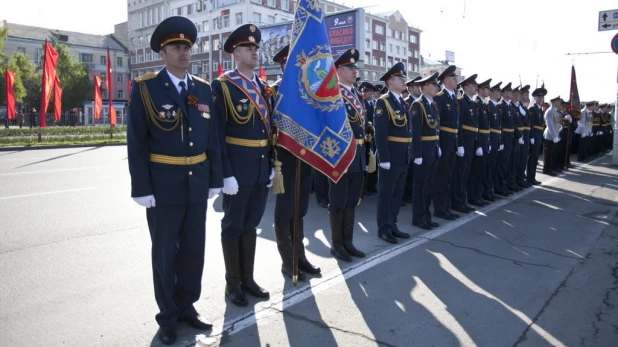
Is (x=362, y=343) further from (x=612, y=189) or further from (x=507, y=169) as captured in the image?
(x=612, y=189)

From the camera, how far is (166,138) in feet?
10.8

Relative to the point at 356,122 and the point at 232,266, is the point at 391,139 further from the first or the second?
the point at 232,266

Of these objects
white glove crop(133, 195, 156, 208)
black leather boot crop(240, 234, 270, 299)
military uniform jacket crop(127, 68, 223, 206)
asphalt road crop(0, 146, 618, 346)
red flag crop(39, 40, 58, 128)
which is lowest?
asphalt road crop(0, 146, 618, 346)

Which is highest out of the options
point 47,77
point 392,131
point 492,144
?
point 47,77

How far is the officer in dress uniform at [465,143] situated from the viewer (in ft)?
26.1

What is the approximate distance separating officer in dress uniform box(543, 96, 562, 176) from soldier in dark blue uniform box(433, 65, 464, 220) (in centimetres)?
636

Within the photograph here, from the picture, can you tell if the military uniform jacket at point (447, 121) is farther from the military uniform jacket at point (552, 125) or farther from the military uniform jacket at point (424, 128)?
the military uniform jacket at point (552, 125)

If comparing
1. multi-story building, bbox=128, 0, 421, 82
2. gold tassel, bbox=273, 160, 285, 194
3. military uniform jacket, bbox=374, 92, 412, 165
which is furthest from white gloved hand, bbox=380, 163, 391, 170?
multi-story building, bbox=128, 0, 421, 82

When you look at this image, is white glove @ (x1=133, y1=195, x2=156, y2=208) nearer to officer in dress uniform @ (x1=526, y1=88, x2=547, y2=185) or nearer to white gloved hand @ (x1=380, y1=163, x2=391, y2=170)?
white gloved hand @ (x1=380, y1=163, x2=391, y2=170)

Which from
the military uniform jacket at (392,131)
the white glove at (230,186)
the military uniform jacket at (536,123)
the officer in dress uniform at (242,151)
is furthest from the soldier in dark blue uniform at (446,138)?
the military uniform jacket at (536,123)

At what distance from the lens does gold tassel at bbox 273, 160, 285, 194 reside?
4.18m

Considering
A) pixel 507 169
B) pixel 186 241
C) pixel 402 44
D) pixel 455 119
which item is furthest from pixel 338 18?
pixel 402 44

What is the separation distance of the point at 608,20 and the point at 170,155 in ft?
49.2

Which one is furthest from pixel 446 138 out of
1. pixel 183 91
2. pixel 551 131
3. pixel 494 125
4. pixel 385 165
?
pixel 551 131
